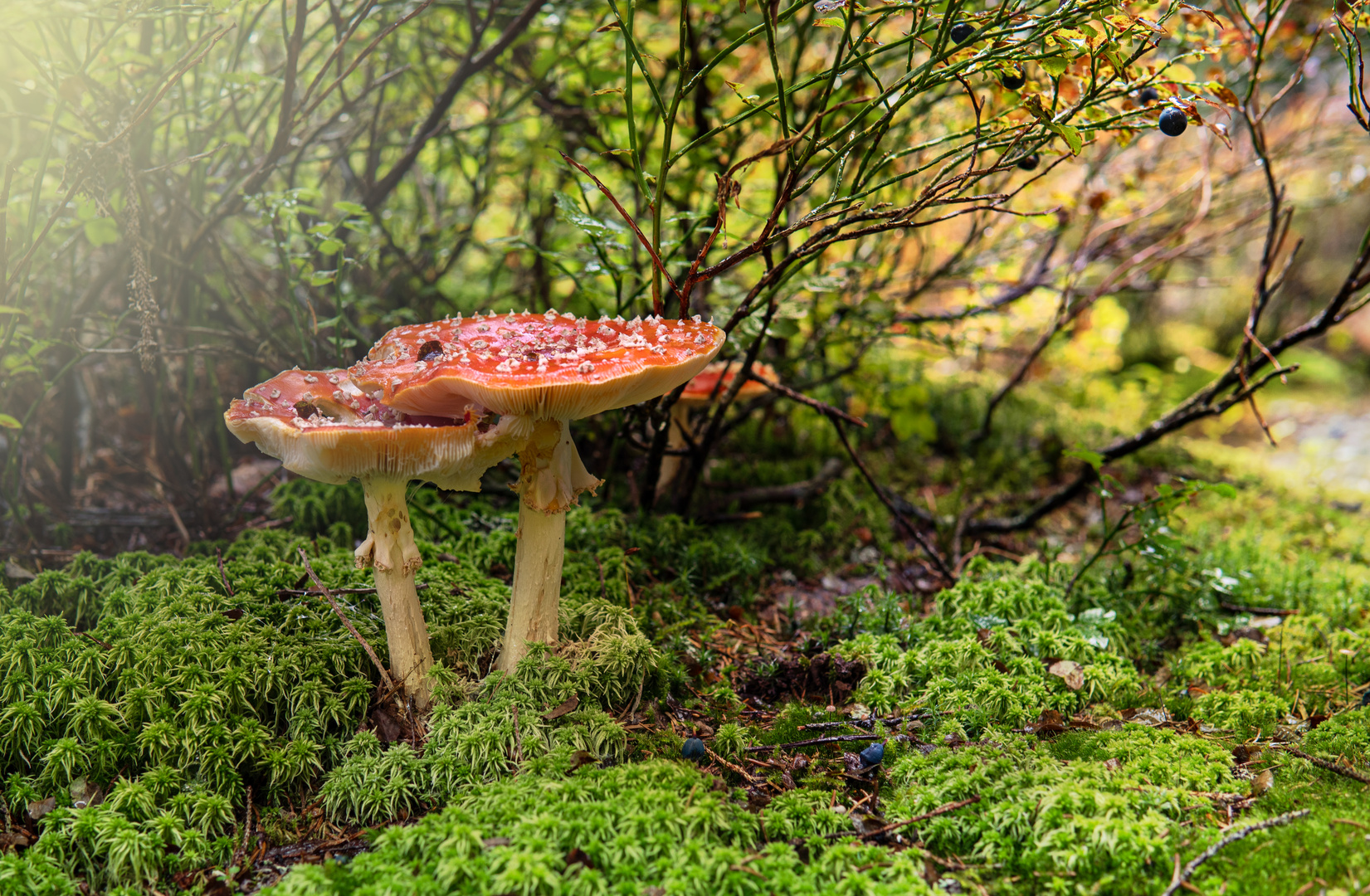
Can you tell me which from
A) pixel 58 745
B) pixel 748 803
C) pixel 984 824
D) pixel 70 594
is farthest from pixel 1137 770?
pixel 70 594

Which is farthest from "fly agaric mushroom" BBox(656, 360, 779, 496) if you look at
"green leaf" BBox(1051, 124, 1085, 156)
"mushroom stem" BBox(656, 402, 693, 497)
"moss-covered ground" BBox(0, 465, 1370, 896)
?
"green leaf" BBox(1051, 124, 1085, 156)

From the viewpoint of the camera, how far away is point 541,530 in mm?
2986

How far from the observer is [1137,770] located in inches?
107

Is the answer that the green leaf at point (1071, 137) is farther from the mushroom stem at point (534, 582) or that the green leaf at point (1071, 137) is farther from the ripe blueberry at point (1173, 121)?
the mushroom stem at point (534, 582)

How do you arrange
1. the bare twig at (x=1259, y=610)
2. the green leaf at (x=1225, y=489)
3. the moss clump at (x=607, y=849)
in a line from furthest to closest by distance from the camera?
1. the bare twig at (x=1259, y=610)
2. the green leaf at (x=1225, y=489)
3. the moss clump at (x=607, y=849)

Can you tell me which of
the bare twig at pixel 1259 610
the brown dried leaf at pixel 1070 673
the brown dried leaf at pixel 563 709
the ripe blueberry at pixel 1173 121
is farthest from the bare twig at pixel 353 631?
the bare twig at pixel 1259 610

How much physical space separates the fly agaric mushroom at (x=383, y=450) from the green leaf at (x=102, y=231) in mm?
2168

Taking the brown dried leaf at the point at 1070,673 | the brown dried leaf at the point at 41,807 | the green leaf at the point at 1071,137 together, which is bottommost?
the brown dried leaf at the point at 1070,673

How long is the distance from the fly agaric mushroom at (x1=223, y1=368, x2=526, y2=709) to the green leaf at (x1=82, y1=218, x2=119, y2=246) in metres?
2.17

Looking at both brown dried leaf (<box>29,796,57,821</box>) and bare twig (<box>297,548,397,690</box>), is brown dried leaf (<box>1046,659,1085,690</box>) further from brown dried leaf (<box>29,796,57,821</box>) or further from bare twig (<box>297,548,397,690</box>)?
brown dried leaf (<box>29,796,57,821</box>)

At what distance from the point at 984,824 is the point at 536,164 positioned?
523 centimetres

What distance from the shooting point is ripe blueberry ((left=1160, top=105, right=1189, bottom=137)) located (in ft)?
9.49

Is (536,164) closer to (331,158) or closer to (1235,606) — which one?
(331,158)

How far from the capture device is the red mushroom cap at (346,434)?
2.43 meters
